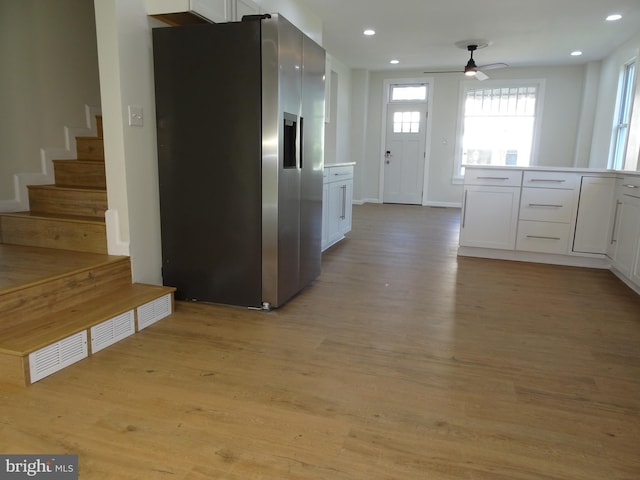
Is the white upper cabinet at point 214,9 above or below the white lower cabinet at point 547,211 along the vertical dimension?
above

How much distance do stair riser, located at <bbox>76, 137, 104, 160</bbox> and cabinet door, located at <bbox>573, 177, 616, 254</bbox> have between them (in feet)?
14.1

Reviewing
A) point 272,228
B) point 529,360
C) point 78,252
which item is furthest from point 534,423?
point 78,252

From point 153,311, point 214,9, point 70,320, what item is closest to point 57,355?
point 70,320

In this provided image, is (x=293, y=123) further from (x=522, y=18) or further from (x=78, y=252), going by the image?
(x=522, y=18)

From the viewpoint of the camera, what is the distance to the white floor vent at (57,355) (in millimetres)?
1907

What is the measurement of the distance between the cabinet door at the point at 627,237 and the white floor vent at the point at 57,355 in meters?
3.76

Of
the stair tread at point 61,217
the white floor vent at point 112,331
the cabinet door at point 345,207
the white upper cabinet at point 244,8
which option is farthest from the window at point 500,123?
the white floor vent at point 112,331

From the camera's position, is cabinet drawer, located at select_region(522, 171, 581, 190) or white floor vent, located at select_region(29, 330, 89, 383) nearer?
white floor vent, located at select_region(29, 330, 89, 383)

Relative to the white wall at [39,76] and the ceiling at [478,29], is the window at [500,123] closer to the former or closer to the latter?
the ceiling at [478,29]

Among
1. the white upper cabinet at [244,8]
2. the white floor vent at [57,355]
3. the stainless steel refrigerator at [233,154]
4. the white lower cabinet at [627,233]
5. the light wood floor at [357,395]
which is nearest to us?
the light wood floor at [357,395]

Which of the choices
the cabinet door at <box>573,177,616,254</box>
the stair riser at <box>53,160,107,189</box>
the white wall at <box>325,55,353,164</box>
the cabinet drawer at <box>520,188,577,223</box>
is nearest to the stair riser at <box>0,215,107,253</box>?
the stair riser at <box>53,160,107,189</box>

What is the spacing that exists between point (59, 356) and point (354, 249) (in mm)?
3193

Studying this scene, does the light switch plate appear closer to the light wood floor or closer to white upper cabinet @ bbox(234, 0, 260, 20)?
white upper cabinet @ bbox(234, 0, 260, 20)

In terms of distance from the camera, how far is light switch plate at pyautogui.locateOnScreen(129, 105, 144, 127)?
266cm
